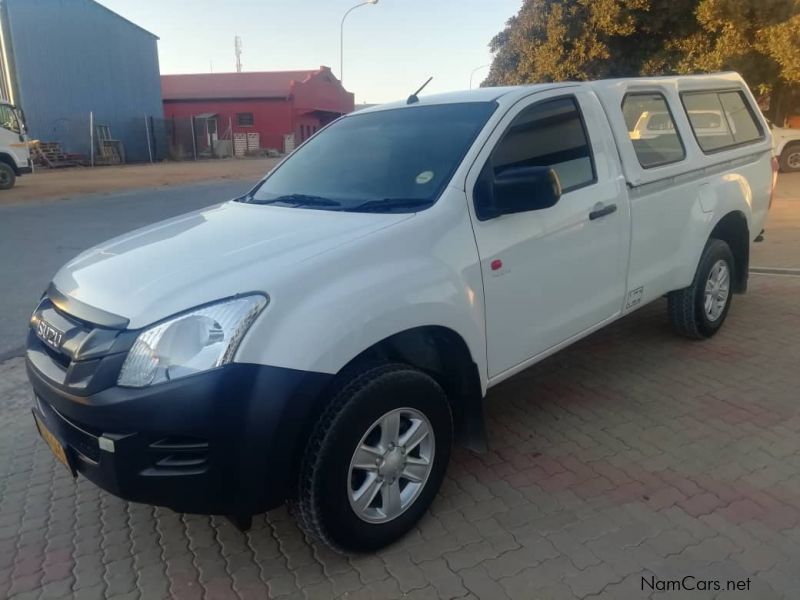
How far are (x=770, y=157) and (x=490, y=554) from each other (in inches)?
175

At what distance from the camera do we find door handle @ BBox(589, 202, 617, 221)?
363 centimetres

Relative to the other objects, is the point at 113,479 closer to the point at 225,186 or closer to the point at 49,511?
the point at 49,511

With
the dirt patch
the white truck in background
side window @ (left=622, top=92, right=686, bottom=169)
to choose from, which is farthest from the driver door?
the white truck in background

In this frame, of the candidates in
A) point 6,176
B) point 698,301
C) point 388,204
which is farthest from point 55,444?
point 6,176

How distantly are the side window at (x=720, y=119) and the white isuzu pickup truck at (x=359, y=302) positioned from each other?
0.57m

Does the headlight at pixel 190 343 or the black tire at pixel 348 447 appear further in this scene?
the black tire at pixel 348 447

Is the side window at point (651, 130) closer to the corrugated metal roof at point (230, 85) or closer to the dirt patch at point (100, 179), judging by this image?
the dirt patch at point (100, 179)

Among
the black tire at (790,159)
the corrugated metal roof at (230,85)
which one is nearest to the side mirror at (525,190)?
the black tire at (790,159)

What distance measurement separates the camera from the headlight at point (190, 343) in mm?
2270

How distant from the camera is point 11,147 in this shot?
19.3 meters

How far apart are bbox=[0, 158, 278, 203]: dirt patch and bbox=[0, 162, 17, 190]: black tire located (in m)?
0.22

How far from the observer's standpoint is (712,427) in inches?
147

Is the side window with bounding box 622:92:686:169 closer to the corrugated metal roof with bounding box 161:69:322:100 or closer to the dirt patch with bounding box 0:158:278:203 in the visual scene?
the dirt patch with bounding box 0:158:278:203

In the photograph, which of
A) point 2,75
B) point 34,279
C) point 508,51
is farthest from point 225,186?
point 2,75
